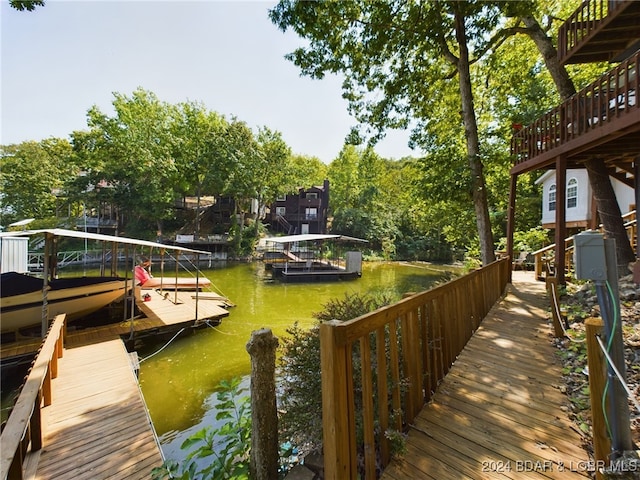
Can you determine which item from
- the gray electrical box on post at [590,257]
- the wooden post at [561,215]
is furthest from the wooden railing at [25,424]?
the wooden post at [561,215]

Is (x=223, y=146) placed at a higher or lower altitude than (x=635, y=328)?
higher

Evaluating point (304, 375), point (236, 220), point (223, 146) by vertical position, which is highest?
point (223, 146)

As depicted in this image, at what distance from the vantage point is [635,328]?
3479 mm

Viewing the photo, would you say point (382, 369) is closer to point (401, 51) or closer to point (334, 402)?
point (334, 402)

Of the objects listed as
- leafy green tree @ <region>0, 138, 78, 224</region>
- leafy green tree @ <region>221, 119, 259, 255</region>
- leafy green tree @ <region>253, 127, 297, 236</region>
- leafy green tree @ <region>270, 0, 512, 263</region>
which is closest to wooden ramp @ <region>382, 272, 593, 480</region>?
leafy green tree @ <region>270, 0, 512, 263</region>

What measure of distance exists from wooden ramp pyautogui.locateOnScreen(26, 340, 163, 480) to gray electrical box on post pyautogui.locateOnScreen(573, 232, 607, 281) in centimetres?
399

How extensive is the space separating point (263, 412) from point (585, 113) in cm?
724

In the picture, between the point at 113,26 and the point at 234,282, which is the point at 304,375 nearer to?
the point at 113,26

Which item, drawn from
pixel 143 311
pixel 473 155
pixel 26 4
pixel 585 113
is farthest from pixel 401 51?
pixel 143 311

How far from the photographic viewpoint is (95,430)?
3.30 m

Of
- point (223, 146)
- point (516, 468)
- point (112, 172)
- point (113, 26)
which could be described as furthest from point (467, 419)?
point (112, 172)

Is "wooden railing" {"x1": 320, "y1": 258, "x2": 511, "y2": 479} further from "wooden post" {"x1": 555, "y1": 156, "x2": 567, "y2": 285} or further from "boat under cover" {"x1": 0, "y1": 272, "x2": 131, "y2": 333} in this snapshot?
"boat under cover" {"x1": 0, "y1": 272, "x2": 131, "y2": 333}

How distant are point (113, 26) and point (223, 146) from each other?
17.7 metres

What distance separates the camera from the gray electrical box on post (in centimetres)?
159
